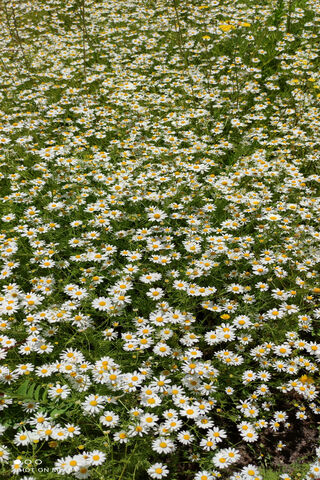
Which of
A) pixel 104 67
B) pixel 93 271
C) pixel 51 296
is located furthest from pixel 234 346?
pixel 104 67

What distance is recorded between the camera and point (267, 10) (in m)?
7.06

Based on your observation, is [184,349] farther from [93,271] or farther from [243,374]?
[93,271]

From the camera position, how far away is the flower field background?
2433mm

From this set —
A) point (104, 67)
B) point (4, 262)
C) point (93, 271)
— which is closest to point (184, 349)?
point (93, 271)

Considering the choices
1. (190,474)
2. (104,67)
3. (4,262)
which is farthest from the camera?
(104,67)

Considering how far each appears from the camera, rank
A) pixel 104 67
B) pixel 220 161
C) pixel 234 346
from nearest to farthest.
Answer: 1. pixel 234 346
2. pixel 220 161
3. pixel 104 67

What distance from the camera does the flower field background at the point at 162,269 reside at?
2.43 meters

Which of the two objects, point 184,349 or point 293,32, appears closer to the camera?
point 184,349

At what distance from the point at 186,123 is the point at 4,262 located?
8.79 feet

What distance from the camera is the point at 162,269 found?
338cm

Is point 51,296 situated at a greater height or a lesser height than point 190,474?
greater

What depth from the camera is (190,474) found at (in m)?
2.41

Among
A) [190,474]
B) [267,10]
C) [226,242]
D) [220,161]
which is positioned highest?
[267,10]

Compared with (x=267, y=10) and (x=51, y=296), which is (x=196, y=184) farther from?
(x=267, y=10)
